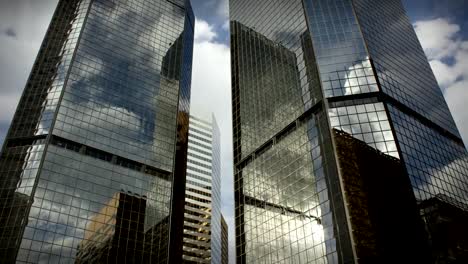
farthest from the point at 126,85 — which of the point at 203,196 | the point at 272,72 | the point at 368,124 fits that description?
the point at 203,196

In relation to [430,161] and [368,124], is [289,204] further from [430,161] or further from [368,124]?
[430,161]

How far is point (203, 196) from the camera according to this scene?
162375 mm

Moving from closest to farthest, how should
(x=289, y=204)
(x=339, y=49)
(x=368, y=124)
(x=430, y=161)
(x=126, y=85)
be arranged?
1. (x=368, y=124)
2. (x=430, y=161)
3. (x=289, y=204)
4. (x=339, y=49)
5. (x=126, y=85)

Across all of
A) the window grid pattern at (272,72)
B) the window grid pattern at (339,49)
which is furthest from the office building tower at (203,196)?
the window grid pattern at (339,49)

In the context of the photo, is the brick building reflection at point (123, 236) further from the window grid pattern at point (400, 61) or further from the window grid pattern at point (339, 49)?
the window grid pattern at point (400, 61)

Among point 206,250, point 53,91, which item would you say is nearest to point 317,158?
point 53,91

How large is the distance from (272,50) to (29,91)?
4581cm

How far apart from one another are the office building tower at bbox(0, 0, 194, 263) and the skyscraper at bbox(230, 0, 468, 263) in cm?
1585

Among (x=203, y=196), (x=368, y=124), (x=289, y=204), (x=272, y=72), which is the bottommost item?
(x=289, y=204)

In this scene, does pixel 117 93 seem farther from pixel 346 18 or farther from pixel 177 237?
pixel 346 18

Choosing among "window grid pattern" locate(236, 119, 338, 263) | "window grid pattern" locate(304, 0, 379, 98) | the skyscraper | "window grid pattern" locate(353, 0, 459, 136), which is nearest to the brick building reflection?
the skyscraper

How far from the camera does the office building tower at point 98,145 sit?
62062mm

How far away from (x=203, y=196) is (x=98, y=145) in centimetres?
9174

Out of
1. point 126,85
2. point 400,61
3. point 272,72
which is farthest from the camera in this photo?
point 126,85
